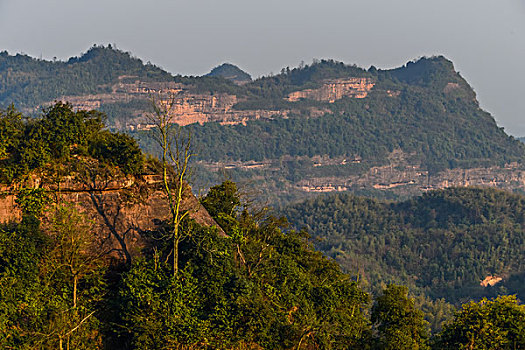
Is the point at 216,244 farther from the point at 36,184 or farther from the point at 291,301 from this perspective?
the point at 36,184

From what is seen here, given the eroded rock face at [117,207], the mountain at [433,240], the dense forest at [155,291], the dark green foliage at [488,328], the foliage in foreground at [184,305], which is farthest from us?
the mountain at [433,240]

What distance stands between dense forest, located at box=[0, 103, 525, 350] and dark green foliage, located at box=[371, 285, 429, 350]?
0.07 m

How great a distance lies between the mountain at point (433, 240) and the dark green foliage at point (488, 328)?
2851 inches

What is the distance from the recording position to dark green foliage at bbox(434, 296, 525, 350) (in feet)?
103

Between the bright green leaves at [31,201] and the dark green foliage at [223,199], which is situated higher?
the bright green leaves at [31,201]

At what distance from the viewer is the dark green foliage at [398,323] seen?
3212 cm

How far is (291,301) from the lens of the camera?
34.0 meters

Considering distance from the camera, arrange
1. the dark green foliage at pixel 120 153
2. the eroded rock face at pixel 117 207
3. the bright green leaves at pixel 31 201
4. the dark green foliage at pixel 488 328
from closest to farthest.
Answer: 1. the dark green foliage at pixel 488 328
2. the eroded rock face at pixel 117 207
3. the bright green leaves at pixel 31 201
4. the dark green foliage at pixel 120 153

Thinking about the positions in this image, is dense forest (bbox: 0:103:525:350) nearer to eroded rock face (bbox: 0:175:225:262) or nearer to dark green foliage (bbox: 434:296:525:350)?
dark green foliage (bbox: 434:296:525:350)

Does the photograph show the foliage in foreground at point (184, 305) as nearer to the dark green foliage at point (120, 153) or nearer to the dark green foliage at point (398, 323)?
the dark green foliage at point (398, 323)

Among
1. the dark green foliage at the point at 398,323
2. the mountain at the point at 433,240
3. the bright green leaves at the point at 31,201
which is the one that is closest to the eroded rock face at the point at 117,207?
the bright green leaves at the point at 31,201

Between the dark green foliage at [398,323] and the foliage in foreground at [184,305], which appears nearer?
the foliage in foreground at [184,305]

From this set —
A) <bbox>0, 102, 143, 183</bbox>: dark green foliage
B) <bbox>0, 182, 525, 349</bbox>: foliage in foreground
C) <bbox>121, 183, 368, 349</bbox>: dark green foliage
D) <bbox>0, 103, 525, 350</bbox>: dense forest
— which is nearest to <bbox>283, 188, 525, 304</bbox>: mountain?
<bbox>121, 183, 368, 349</bbox>: dark green foliage

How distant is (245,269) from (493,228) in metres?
134
